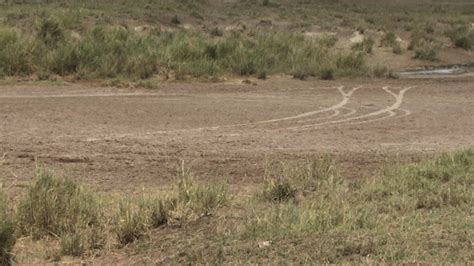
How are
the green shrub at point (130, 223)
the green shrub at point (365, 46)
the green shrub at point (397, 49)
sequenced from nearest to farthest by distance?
1. the green shrub at point (130, 223)
2. the green shrub at point (365, 46)
3. the green shrub at point (397, 49)

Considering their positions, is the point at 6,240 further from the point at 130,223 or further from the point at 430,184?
the point at 430,184

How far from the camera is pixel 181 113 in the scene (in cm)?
1753

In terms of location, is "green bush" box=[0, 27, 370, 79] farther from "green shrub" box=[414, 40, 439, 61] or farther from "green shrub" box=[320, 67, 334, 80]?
"green shrub" box=[414, 40, 439, 61]

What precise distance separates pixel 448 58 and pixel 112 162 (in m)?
32.2

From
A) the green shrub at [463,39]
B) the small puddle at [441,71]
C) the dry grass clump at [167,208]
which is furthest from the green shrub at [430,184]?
the green shrub at [463,39]

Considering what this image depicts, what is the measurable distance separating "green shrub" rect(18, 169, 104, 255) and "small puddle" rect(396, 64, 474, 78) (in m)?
24.0

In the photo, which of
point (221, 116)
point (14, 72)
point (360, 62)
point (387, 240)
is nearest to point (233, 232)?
point (387, 240)

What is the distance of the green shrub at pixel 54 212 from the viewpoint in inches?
323

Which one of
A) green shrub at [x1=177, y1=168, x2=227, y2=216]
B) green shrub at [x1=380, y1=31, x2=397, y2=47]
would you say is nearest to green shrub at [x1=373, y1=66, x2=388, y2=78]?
green shrub at [x1=380, y1=31, x2=397, y2=47]

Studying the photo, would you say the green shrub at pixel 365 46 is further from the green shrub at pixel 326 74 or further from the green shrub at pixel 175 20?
the green shrub at pixel 175 20

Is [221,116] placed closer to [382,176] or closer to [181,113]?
[181,113]

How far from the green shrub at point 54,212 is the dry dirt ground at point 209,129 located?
1.66 meters

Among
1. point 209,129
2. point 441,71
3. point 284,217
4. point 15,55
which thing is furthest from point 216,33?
point 284,217

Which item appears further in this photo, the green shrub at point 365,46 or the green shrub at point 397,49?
the green shrub at point 397,49
